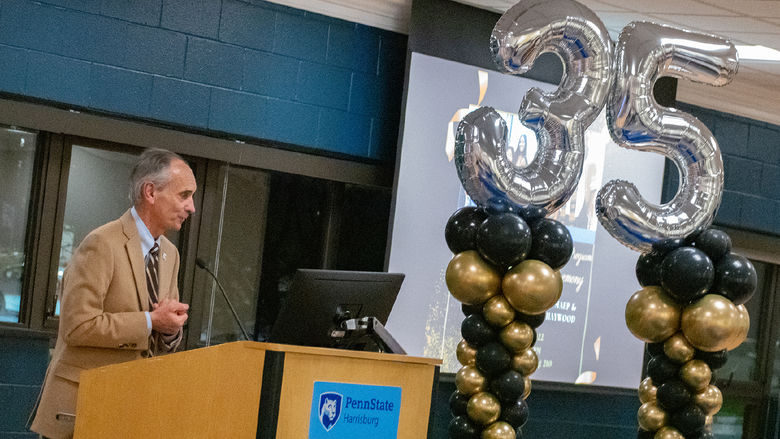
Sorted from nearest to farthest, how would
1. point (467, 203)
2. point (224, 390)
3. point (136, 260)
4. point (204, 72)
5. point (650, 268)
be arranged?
point (224, 390) < point (136, 260) < point (650, 268) < point (204, 72) < point (467, 203)

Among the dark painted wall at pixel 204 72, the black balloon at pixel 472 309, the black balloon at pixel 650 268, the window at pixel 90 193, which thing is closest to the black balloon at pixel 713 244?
the black balloon at pixel 650 268

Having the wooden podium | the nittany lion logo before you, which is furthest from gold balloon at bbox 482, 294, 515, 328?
the nittany lion logo

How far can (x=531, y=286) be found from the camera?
2.75 m

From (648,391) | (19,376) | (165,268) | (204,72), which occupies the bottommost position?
(19,376)

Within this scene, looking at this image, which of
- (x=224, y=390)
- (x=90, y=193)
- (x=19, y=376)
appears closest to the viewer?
(x=224, y=390)

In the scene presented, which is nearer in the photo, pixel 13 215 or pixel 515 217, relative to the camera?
pixel 515 217

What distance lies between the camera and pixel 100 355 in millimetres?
2453

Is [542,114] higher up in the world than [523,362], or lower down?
higher up

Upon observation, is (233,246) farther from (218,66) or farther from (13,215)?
(13,215)

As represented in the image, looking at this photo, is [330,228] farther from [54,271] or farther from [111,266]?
[111,266]

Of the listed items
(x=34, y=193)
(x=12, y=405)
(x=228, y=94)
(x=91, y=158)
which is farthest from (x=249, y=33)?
(x=12, y=405)

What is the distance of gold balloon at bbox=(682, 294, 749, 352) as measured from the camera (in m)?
2.85

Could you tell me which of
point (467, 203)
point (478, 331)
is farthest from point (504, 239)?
point (467, 203)

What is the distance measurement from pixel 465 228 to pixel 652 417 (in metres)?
0.86
